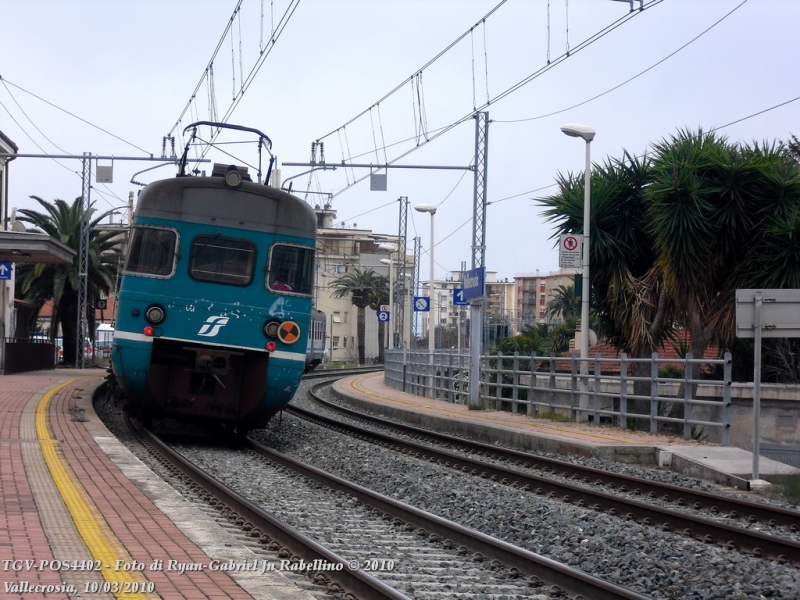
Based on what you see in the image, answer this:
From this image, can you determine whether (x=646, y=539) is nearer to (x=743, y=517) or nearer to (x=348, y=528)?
(x=743, y=517)

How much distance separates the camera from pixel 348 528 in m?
8.26

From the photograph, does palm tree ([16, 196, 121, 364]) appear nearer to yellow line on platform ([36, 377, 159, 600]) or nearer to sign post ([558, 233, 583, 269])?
sign post ([558, 233, 583, 269])

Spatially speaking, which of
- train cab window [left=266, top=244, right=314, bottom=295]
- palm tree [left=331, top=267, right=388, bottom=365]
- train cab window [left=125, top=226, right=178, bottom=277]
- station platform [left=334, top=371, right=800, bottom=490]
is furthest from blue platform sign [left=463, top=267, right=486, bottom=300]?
palm tree [left=331, top=267, right=388, bottom=365]

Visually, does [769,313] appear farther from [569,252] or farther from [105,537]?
[569,252]

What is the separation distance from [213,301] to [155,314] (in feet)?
2.48

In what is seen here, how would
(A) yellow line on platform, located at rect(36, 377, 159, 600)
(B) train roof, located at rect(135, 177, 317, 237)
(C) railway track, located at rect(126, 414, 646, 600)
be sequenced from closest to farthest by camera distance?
1. (A) yellow line on platform, located at rect(36, 377, 159, 600)
2. (C) railway track, located at rect(126, 414, 646, 600)
3. (B) train roof, located at rect(135, 177, 317, 237)

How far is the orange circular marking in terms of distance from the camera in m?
12.8

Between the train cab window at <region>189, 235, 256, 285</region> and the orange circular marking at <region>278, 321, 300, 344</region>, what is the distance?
0.75 meters

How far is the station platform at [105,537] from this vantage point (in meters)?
5.36

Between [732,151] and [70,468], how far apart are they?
17055 millimetres

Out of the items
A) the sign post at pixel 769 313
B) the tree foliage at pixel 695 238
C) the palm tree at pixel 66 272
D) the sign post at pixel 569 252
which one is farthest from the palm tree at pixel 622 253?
the palm tree at pixel 66 272

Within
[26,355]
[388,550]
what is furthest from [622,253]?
[26,355]

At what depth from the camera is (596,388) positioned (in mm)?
16266

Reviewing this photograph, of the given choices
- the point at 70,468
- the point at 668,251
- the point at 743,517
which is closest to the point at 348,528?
the point at 70,468
